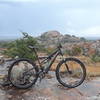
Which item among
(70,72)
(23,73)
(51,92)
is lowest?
(51,92)

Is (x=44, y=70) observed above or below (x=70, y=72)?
above

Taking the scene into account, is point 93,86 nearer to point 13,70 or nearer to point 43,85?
point 43,85

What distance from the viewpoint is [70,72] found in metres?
6.87

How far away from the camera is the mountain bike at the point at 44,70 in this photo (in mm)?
6340

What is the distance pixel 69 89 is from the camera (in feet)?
21.0

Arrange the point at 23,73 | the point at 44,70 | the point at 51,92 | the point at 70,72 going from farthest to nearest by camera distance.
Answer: the point at 70,72
the point at 44,70
the point at 23,73
the point at 51,92

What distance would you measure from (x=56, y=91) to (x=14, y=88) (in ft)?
3.05

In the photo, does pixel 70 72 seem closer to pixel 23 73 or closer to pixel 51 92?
pixel 51 92

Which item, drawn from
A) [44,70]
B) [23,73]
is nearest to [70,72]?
[44,70]

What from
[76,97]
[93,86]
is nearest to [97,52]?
[93,86]

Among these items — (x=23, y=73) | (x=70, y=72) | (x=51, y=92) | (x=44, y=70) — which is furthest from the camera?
(x=70, y=72)

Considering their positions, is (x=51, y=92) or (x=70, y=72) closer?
(x=51, y=92)

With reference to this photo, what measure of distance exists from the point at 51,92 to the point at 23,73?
769mm

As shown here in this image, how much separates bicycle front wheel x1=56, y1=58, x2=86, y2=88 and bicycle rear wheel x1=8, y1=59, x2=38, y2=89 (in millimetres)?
561
